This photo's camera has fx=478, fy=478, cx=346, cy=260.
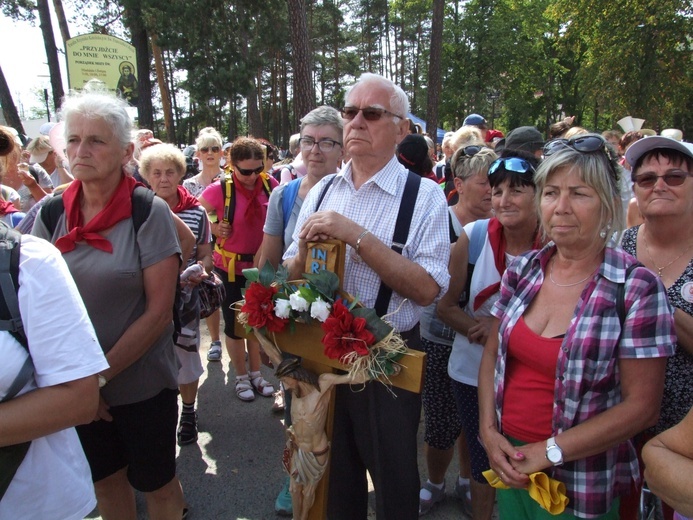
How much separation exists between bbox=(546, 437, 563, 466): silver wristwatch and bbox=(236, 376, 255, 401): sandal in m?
3.02

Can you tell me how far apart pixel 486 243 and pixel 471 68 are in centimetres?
3108

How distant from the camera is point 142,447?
215 cm

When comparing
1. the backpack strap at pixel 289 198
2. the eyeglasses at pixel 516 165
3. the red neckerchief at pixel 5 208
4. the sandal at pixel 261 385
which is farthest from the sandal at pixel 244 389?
the eyeglasses at pixel 516 165

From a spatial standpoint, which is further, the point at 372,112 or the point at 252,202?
the point at 252,202

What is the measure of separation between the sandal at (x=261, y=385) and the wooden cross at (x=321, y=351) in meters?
2.32

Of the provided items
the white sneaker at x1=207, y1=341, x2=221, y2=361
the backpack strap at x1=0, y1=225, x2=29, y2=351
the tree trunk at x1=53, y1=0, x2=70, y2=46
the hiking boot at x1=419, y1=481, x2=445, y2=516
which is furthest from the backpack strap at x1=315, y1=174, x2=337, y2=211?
the tree trunk at x1=53, y1=0, x2=70, y2=46

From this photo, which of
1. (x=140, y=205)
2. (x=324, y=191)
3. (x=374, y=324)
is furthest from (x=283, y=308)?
(x=140, y=205)

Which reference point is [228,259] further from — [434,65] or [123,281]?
[434,65]

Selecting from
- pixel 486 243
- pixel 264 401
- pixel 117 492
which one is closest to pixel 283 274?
Answer: pixel 486 243

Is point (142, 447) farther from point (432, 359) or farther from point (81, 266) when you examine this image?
point (432, 359)

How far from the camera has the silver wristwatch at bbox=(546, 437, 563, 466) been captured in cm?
149

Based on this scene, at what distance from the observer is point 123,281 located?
200 cm

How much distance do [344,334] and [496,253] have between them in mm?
1044

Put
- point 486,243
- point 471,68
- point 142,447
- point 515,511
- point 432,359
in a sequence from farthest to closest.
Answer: point 471,68, point 432,359, point 486,243, point 142,447, point 515,511
